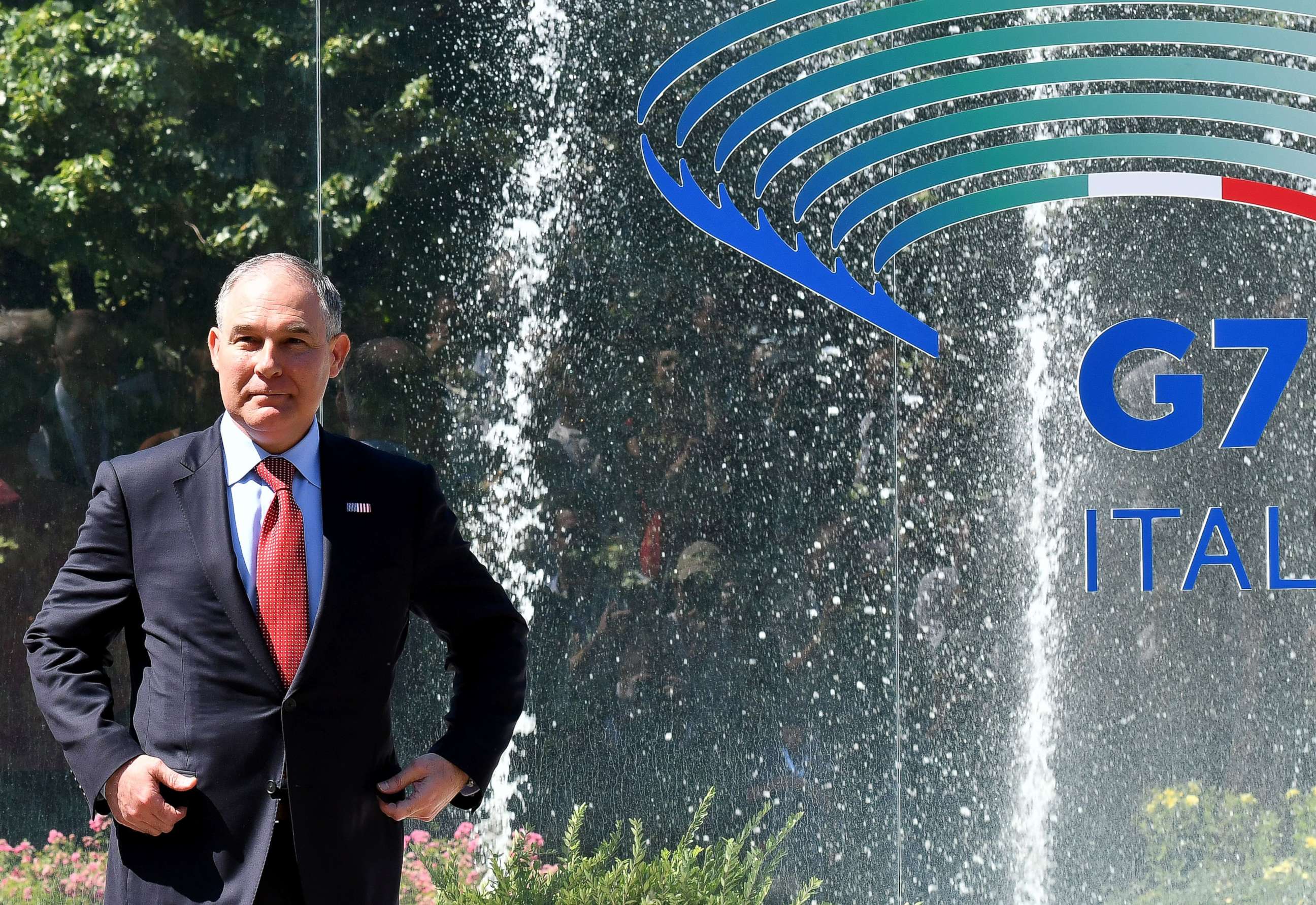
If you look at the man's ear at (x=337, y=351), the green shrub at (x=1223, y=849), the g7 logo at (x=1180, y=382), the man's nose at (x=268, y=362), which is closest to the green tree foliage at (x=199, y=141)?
the g7 logo at (x=1180, y=382)

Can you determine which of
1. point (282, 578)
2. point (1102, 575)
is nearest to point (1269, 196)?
point (1102, 575)

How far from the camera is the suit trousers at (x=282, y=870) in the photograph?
1.81m

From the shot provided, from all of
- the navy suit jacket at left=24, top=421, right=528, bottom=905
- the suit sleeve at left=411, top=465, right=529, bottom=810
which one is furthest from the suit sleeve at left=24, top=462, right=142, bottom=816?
the suit sleeve at left=411, top=465, right=529, bottom=810

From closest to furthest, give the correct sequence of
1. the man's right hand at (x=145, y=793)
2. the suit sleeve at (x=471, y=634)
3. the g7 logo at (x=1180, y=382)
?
1. the man's right hand at (x=145, y=793)
2. the suit sleeve at (x=471, y=634)
3. the g7 logo at (x=1180, y=382)

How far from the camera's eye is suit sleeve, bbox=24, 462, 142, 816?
5.84ft

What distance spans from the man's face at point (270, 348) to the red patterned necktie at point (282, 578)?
9cm

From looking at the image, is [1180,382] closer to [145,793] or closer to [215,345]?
[215,345]

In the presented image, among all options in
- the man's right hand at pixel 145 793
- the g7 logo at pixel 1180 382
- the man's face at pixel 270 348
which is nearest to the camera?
the man's right hand at pixel 145 793

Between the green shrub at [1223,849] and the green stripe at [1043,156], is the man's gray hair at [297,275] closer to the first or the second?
the green stripe at [1043,156]

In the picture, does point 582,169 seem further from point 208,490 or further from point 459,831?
point 208,490

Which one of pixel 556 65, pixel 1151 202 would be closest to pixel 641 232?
pixel 556 65

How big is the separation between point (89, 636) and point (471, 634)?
1.73ft

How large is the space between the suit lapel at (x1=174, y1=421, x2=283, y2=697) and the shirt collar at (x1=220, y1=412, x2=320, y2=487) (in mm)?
19

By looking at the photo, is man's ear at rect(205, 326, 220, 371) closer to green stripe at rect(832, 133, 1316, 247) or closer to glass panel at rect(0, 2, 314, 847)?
glass panel at rect(0, 2, 314, 847)
